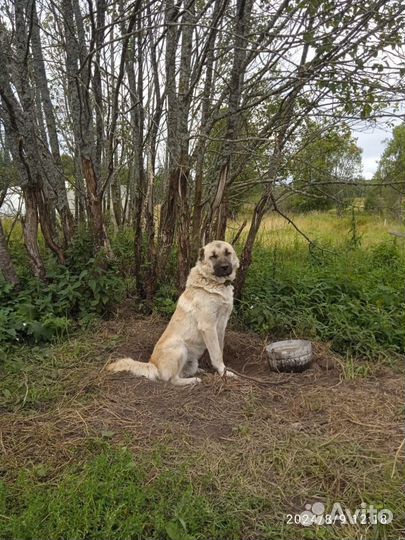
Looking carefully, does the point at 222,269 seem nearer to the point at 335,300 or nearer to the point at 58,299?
the point at 335,300

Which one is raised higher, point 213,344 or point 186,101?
point 186,101

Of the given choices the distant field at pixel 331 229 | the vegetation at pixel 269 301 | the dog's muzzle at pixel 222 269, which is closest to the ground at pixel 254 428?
the vegetation at pixel 269 301

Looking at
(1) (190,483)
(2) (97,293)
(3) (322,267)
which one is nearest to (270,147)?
(3) (322,267)

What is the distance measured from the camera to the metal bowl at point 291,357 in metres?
4.20

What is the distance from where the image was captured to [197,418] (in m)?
3.36

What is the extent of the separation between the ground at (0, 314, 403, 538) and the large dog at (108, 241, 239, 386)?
311 millimetres

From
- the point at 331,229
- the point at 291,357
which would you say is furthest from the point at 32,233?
the point at 331,229

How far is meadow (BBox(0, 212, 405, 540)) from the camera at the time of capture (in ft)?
7.79

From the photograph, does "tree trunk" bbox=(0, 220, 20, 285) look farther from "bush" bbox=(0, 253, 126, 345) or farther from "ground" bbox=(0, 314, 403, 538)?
"ground" bbox=(0, 314, 403, 538)

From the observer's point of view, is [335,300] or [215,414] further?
[335,300]

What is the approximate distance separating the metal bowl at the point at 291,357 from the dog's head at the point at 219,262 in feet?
3.00

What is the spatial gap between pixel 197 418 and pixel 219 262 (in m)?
1.67

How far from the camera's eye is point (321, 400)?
353cm

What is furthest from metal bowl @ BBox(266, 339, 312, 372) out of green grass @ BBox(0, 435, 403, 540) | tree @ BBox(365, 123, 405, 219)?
tree @ BBox(365, 123, 405, 219)
